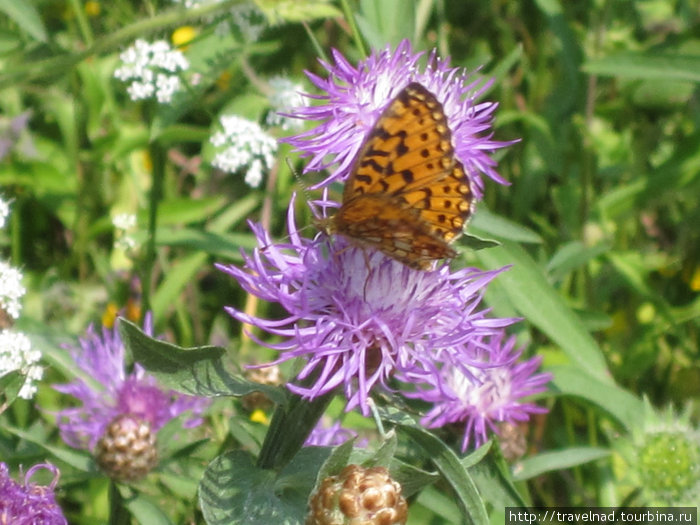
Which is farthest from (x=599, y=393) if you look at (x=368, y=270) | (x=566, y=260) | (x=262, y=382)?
(x=368, y=270)

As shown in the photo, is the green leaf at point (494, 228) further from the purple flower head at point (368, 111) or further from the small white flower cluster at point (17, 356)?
the small white flower cluster at point (17, 356)

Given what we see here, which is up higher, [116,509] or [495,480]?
[116,509]

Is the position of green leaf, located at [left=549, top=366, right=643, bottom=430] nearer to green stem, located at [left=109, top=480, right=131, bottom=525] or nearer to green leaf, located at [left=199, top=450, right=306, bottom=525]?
green leaf, located at [left=199, top=450, right=306, bottom=525]

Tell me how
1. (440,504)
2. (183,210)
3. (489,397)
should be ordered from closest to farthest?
(440,504) → (489,397) → (183,210)

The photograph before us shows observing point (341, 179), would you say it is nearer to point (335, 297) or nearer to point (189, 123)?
point (335, 297)

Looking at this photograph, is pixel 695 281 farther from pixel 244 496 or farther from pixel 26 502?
pixel 26 502

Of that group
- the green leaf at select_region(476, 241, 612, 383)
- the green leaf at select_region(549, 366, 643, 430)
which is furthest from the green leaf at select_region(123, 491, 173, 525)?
the green leaf at select_region(549, 366, 643, 430)
